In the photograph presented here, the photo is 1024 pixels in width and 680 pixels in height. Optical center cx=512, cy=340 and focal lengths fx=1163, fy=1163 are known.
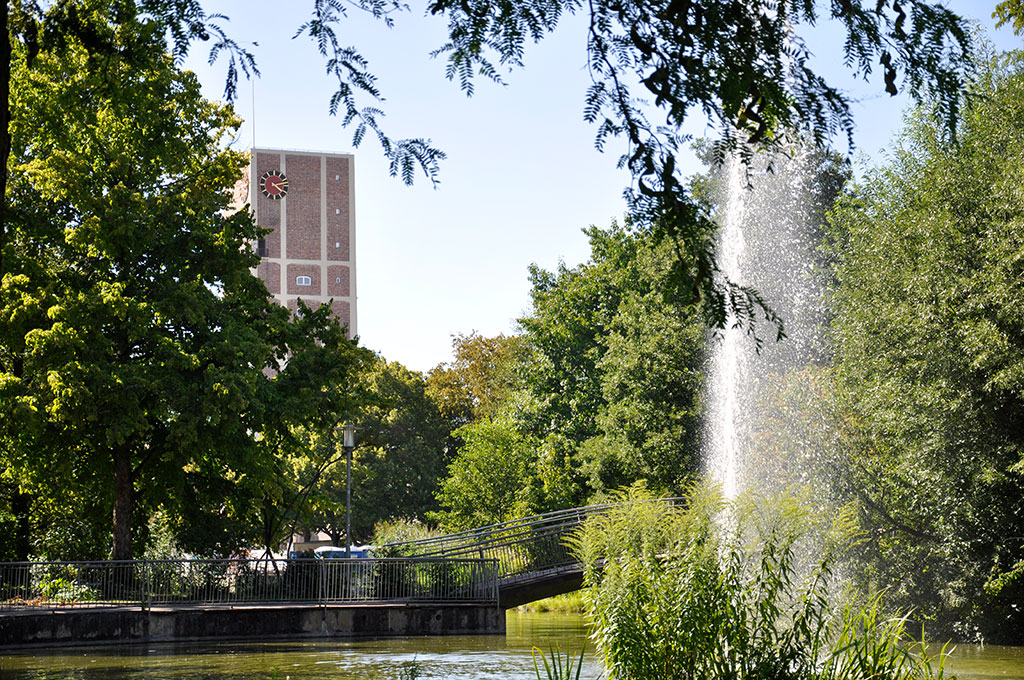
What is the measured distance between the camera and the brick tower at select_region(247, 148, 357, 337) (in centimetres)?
10100

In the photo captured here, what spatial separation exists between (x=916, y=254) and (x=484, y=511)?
22633 millimetres

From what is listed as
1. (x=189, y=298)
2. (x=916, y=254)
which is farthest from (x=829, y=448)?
(x=189, y=298)

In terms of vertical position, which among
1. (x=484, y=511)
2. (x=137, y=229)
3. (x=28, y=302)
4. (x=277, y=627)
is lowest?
(x=277, y=627)

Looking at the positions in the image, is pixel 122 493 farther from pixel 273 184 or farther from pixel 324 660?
pixel 273 184

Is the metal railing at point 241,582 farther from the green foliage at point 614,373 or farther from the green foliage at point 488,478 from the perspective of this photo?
the green foliage at point 488,478

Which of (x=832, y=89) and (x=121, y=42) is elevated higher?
(x=121, y=42)

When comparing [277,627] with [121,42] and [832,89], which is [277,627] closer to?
[121,42]

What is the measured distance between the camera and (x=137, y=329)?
26062 mm

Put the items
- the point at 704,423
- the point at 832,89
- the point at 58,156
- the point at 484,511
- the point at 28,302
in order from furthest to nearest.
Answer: the point at 484,511 < the point at 704,423 < the point at 58,156 < the point at 28,302 < the point at 832,89

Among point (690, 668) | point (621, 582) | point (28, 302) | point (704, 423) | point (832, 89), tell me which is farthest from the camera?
point (704, 423)

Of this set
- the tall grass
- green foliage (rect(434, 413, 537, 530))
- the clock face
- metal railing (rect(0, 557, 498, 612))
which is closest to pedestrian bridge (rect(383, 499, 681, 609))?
metal railing (rect(0, 557, 498, 612))

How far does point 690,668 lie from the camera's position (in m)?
8.41

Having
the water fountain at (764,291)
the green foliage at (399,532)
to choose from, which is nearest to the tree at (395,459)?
the green foliage at (399,532)

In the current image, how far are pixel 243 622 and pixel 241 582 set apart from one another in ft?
5.26
